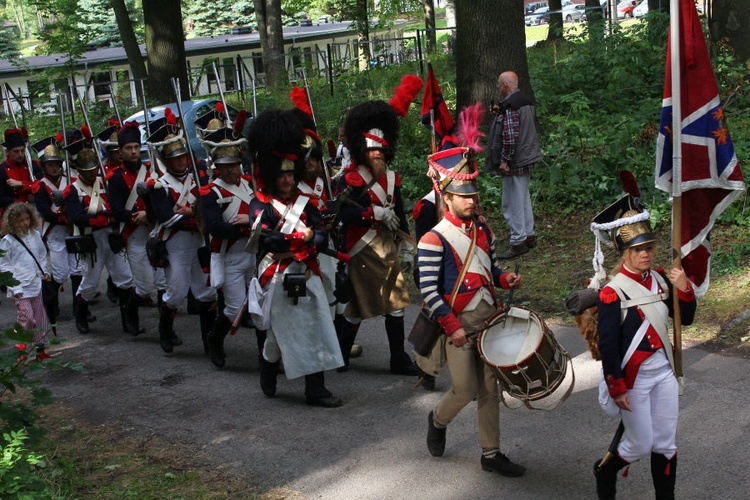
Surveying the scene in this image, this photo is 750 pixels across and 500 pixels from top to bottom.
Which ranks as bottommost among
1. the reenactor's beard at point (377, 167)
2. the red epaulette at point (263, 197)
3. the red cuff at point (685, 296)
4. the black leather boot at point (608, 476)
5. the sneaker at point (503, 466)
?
the sneaker at point (503, 466)

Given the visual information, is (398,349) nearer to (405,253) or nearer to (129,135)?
(405,253)

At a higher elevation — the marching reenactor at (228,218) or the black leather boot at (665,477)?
the marching reenactor at (228,218)

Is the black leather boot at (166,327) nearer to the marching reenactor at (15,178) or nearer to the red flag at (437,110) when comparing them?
the marching reenactor at (15,178)

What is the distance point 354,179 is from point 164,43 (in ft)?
39.2

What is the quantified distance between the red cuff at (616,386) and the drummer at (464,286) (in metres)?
0.97

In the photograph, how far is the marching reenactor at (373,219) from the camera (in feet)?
25.4

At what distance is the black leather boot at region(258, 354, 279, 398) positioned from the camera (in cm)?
773

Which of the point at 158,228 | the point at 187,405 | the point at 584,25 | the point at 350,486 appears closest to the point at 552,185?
the point at 158,228

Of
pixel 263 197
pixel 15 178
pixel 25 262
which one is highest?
pixel 263 197

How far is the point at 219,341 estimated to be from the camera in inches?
344

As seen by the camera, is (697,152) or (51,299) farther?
(51,299)

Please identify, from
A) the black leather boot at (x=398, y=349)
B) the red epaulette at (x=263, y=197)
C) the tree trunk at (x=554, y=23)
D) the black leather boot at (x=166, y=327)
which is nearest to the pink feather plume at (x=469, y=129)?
the red epaulette at (x=263, y=197)

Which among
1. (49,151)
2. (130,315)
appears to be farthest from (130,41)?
(130,315)

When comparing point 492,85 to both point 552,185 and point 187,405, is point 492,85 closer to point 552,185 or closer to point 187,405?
point 552,185
